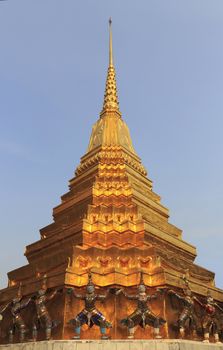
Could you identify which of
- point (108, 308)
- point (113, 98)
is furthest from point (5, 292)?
point (113, 98)

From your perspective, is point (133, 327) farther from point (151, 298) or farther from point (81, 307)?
point (81, 307)

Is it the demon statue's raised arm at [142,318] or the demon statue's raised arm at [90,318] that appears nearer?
the demon statue's raised arm at [90,318]

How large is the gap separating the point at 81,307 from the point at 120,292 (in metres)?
1.90

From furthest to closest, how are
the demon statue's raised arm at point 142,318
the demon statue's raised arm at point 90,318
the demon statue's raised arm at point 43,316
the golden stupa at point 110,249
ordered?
the golden stupa at point 110,249 → the demon statue's raised arm at point 43,316 → the demon statue's raised arm at point 142,318 → the demon statue's raised arm at point 90,318

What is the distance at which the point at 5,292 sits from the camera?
21828mm

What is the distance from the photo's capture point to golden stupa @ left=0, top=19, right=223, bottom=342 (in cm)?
1831

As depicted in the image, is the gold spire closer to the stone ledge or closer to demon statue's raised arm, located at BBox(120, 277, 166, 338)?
demon statue's raised arm, located at BBox(120, 277, 166, 338)

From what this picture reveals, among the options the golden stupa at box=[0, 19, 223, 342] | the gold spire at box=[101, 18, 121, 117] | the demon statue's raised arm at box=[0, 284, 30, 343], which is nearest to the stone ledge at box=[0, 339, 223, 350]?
the golden stupa at box=[0, 19, 223, 342]

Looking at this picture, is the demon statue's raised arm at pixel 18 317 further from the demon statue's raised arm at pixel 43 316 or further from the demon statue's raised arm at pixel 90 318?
the demon statue's raised arm at pixel 90 318

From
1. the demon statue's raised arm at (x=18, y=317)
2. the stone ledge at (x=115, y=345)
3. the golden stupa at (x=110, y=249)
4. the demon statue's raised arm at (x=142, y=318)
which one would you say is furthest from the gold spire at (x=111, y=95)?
the stone ledge at (x=115, y=345)

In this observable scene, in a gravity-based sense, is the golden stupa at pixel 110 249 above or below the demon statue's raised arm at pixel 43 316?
above

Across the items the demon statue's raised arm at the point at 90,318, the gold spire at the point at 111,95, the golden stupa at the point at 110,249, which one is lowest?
the demon statue's raised arm at the point at 90,318

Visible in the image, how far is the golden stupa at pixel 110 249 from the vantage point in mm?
18312

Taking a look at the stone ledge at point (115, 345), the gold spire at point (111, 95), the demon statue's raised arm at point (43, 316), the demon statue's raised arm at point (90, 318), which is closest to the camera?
the stone ledge at point (115, 345)
